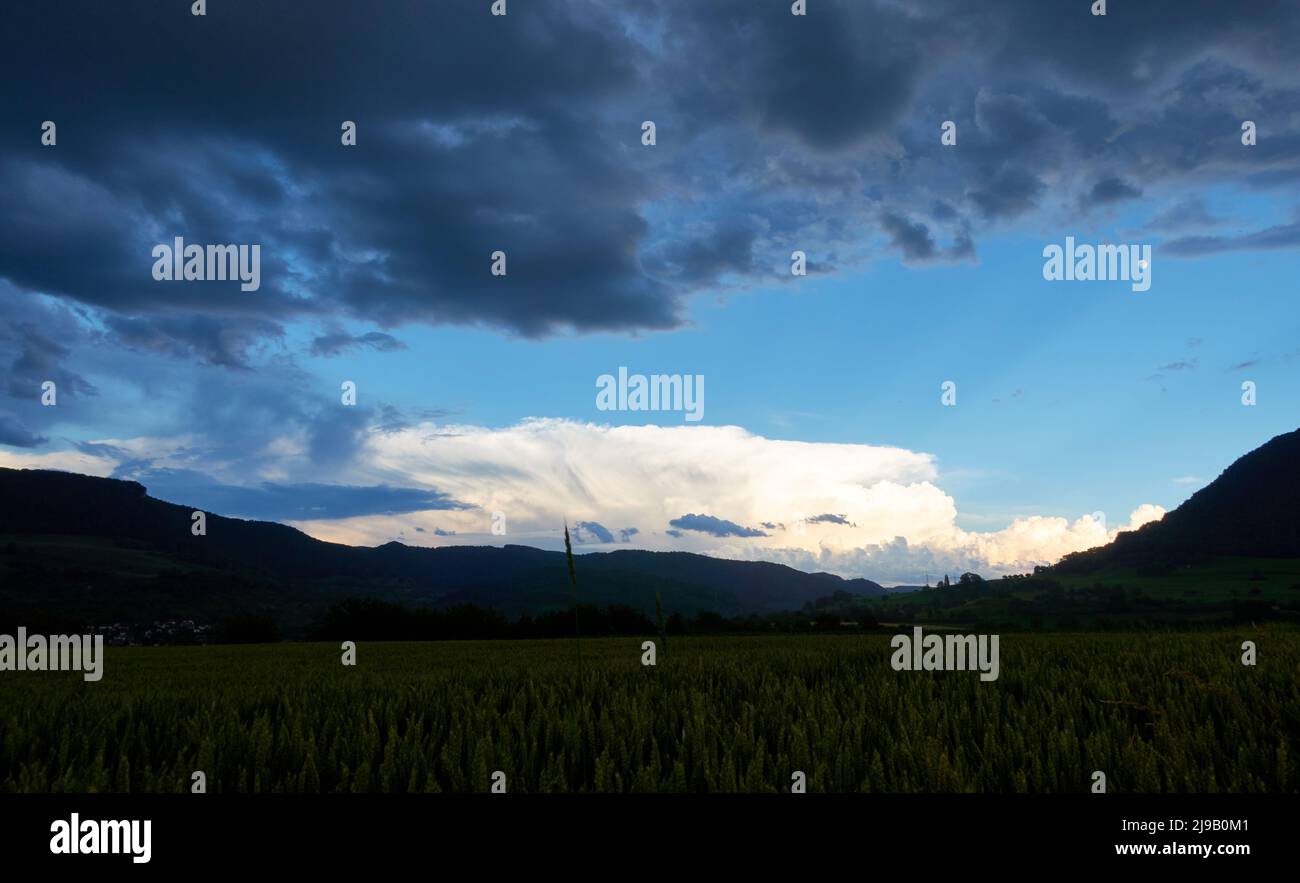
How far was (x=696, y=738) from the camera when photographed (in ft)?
9.48

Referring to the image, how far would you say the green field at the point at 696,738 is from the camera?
251cm

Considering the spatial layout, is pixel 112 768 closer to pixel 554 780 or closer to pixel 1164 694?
pixel 554 780

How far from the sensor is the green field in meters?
2.51

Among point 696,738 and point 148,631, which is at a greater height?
point 696,738
